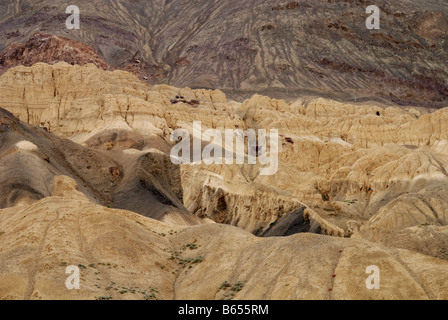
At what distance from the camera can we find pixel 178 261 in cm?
2942

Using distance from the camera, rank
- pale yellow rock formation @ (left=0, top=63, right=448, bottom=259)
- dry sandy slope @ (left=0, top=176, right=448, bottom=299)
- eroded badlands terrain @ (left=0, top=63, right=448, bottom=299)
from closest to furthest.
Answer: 1. dry sandy slope @ (left=0, top=176, right=448, bottom=299)
2. eroded badlands terrain @ (left=0, top=63, right=448, bottom=299)
3. pale yellow rock formation @ (left=0, top=63, right=448, bottom=259)

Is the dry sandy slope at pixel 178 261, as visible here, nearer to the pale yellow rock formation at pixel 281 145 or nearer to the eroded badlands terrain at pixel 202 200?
the eroded badlands terrain at pixel 202 200

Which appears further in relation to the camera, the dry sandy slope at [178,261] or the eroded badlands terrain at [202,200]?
the eroded badlands terrain at [202,200]

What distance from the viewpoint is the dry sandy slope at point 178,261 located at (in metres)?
22.5

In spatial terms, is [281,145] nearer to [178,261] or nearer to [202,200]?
[202,200]

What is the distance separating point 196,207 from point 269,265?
191ft

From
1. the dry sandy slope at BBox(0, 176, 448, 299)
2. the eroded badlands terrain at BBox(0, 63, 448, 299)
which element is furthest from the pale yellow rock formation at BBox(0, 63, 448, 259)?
the dry sandy slope at BBox(0, 176, 448, 299)

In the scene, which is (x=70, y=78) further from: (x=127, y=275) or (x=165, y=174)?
(x=127, y=275)

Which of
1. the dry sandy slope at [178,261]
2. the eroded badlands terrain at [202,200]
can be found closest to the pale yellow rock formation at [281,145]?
the eroded badlands terrain at [202,200]

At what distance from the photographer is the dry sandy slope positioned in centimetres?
2253

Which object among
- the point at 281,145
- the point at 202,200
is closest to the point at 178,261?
the point at 202,200

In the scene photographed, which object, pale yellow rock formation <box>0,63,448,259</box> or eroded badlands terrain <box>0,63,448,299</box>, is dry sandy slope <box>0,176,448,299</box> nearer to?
eroded badlands terrain <box>0,63,448,299</box>

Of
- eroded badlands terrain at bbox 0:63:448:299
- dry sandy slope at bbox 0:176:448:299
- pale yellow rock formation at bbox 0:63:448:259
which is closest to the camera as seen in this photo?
dry sandy slope at bbox 0:176:448:299

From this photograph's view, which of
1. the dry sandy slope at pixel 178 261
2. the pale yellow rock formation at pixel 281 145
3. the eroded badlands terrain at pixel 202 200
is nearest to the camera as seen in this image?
the dry sandy slope at pixel 178 261
